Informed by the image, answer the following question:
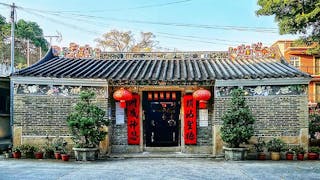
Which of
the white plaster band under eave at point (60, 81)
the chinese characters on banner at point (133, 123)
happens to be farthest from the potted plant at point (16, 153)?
the chinese characters on banner at point (133, 123)

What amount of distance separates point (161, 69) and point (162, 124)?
189cm

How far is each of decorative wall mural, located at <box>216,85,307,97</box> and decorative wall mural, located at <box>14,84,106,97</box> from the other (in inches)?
143

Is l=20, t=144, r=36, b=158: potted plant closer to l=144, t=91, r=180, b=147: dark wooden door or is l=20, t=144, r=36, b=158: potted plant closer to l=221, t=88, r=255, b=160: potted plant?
l=144, t=91, r=180, b=147: dark wooden door

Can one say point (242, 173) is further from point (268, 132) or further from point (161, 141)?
point (161, 141)

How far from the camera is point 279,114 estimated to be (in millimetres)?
9977

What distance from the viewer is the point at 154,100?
11.4m

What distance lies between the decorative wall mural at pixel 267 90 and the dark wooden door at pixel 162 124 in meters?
1.93

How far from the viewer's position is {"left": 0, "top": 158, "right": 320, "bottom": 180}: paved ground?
22.9ft

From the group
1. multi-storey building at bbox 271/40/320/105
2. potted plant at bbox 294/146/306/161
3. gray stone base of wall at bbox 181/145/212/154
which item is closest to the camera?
potted plant at bbox 294/146/306/161

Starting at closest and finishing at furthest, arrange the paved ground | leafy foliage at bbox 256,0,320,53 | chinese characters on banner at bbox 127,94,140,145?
the paved ground, leafy foliage at bbox 256,0,320,53, chinese characters on banner at bbox 127,94,140,145

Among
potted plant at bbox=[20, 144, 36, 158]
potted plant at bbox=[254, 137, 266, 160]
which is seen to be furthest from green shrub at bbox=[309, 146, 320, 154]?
potted plant at bbox=[20, 144, 36, 158]

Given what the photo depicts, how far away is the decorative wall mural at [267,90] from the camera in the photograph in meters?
9.88

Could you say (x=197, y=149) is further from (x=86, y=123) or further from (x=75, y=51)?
(x=75, y=51)

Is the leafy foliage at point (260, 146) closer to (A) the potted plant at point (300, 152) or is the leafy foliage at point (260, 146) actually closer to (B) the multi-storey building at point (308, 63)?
(A) the potted plant at point (300, 152)
